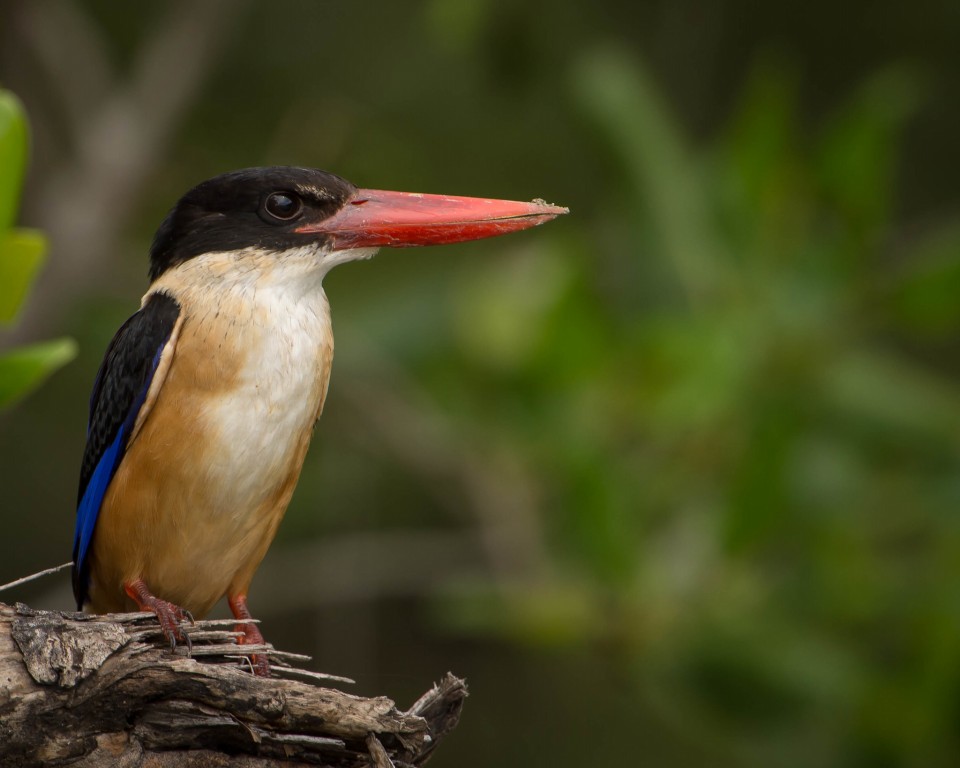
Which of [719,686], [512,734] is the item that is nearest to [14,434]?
[512,734]

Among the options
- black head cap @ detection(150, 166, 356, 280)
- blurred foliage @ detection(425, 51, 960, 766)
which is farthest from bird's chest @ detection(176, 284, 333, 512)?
blurred foliage @ detection(425, 51, 960, 766)

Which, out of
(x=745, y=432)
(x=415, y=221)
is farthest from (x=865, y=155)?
(x=415, y=221)

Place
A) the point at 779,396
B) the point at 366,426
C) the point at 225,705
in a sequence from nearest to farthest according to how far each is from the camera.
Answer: the point at 225,705 < the point at 779,396 < the point at 366,426

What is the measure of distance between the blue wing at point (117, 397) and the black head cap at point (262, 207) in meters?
0.18

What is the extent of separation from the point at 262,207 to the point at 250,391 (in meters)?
0.45

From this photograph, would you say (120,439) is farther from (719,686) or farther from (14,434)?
(14,434)

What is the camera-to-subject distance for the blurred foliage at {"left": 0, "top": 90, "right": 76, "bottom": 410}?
2.68m

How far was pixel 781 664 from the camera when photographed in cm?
485

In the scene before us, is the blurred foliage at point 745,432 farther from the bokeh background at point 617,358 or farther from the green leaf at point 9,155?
the green leaf at point 9,155

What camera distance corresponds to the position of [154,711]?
2.46 metres

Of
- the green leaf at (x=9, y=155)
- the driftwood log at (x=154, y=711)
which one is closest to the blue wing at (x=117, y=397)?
the green leaf at (x=9, y=155)

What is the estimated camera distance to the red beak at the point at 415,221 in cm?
311

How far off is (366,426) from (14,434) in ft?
6.76

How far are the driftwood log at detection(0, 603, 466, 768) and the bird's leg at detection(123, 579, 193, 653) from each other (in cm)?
16
